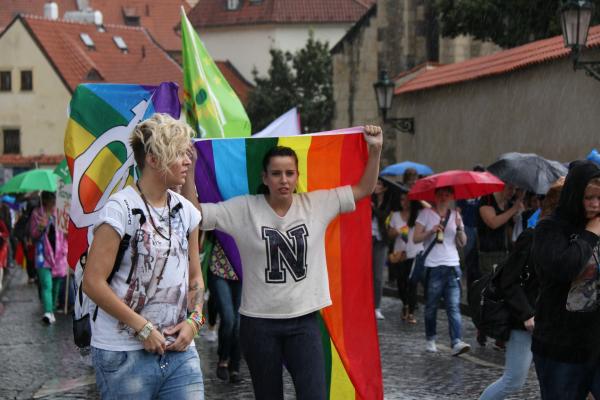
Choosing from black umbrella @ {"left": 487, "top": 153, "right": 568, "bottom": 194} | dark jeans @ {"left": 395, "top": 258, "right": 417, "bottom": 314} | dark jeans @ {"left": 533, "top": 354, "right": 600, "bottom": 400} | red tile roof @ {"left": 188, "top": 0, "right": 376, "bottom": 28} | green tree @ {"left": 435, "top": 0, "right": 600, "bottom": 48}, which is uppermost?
red tile roof @ {"left": 188, "top": 0, "right": 376, "bottom": 28}

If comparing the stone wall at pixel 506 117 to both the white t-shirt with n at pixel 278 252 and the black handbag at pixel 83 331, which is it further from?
the black handbag at pixel 83 331

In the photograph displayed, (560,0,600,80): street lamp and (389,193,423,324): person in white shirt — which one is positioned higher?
(560,0,600,80): street lamp

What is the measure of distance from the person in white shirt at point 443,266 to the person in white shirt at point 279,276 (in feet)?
17.3

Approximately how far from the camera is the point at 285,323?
236 inches

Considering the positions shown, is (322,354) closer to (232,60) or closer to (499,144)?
(499,144)

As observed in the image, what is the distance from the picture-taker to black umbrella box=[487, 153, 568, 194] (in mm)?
10555

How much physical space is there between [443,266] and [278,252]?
5.84m

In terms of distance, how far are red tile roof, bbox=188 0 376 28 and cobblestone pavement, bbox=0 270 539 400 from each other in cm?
6841

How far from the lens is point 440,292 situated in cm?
1162

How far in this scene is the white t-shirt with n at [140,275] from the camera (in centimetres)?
469

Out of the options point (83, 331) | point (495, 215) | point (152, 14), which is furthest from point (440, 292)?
point (152, 14)

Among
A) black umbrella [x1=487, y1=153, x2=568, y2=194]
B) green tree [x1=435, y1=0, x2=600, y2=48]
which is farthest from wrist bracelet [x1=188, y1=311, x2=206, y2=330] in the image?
green tree [x1=435, y1=0, x2=600, y2=48]

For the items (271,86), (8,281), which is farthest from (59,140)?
(8,281)

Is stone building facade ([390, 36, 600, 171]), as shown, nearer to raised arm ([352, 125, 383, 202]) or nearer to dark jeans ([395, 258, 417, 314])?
dark jeans ([395, 258, 417, 314])
